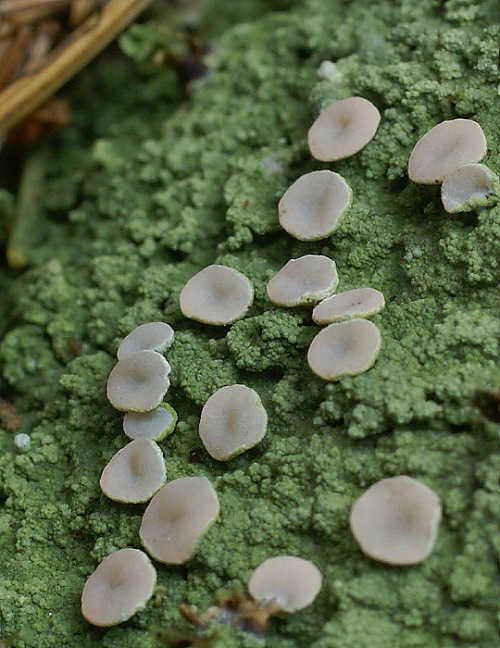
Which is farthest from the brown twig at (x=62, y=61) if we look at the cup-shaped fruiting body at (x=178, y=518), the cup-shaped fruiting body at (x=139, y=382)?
the cup-shaped fruiting body at (x=178, y=518)

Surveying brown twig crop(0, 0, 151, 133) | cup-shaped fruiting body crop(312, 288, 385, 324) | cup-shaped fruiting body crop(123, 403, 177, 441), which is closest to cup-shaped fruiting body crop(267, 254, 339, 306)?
cup-shaped fruiting body crop(312, 288, 385, 324)

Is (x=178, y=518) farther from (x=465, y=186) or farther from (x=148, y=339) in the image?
(x=465, y=186)

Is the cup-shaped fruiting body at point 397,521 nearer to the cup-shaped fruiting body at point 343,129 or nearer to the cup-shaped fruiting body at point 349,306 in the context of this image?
the cup-shaped fruiting body at point 349,306

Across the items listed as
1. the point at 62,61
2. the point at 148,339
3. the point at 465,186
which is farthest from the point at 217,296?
the point at 62,61

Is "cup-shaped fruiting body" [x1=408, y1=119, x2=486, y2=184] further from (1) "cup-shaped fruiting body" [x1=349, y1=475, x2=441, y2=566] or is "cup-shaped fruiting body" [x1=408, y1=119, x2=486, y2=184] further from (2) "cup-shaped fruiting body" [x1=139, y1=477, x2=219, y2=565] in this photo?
(2) "cup-shaped fruiting body" [x1=139, y1=477, x2=219, y2=565]

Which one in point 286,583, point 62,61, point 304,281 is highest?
point 62,61

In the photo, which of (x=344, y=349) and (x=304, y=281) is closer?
(x=344, y=349)
